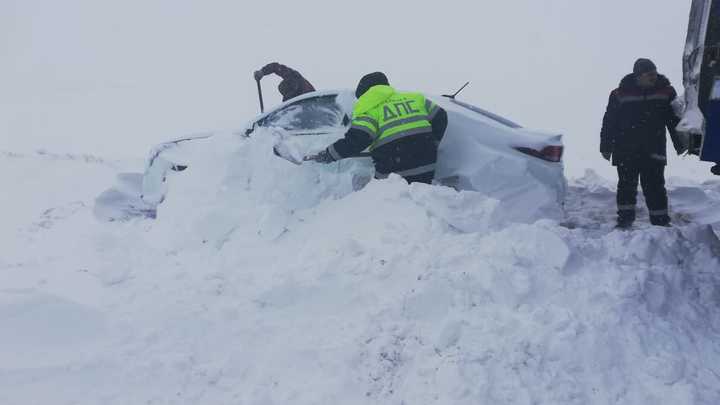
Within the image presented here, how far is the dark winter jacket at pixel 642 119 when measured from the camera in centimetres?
542

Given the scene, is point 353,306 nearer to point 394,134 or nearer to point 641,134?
point 394,134

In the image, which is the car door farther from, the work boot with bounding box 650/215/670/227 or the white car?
the work boot with bounding box 650/215/670/227

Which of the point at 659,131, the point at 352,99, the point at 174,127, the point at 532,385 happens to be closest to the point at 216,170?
the point at 352,99

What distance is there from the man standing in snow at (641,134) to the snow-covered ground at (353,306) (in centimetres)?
112

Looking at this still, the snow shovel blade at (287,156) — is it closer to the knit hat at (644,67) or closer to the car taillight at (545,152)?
the car taillight at (545,152)

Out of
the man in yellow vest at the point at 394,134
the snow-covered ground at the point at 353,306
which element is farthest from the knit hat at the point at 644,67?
the man in yellow vest at the point at 394,134

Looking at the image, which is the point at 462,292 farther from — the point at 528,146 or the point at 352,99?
the point at 352,99

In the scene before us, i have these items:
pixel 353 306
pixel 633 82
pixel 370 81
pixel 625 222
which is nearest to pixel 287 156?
pixel 370 81

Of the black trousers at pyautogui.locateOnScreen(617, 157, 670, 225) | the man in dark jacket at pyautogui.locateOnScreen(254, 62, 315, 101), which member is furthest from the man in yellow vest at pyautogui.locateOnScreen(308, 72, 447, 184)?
the man in dark jacket at pyautogui.locateOnScreen(254, 62, 315, 101)

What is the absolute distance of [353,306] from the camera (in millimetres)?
3584

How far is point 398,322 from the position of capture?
337cm

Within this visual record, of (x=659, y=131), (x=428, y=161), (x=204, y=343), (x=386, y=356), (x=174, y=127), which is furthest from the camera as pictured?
(x=174, y=127)

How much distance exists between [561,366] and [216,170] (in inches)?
129

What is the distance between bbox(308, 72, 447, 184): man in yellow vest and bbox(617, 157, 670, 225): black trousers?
197 centimetres
